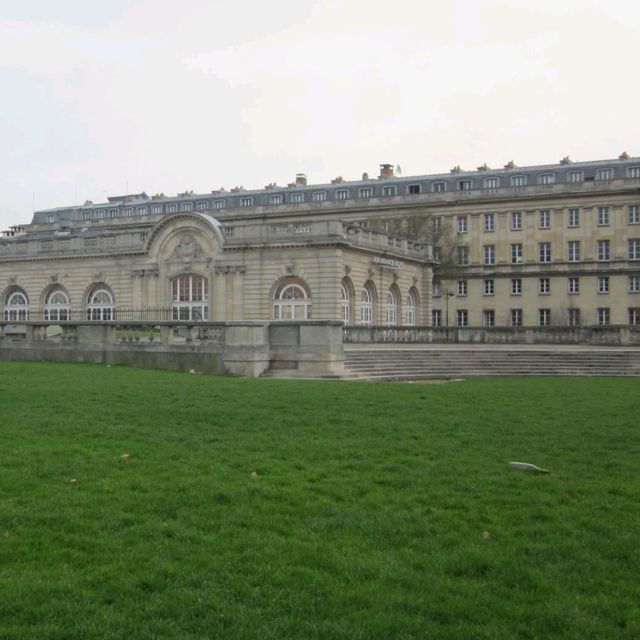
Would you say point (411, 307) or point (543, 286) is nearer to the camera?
point (411, 307)

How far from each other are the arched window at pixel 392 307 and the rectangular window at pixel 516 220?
3053cm

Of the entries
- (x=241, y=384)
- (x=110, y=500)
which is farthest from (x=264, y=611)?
(x=241, y=384)

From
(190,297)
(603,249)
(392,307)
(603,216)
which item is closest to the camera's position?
(190,297)

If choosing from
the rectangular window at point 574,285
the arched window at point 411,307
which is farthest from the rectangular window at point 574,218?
the arched window at point 411,307

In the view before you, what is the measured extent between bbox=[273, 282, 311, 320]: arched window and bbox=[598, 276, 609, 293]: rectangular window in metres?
38.4

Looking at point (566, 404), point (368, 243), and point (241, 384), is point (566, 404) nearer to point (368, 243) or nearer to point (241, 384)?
point (241, 384)

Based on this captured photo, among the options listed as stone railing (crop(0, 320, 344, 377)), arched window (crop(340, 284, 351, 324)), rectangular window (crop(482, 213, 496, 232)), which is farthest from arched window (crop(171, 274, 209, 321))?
rectangular window (crop(482, 213, 496, 232))

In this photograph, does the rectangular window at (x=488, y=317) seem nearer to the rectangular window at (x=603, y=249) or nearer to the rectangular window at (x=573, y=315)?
the rectangular window at (x=573, y=315)

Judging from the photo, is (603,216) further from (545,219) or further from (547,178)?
(547,178)

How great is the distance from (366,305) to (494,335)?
10850 mm

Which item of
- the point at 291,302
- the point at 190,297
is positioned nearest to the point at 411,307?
the point at 291,302

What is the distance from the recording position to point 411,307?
58594 mm

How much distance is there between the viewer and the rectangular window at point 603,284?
79.4m

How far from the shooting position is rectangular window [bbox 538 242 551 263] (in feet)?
270
